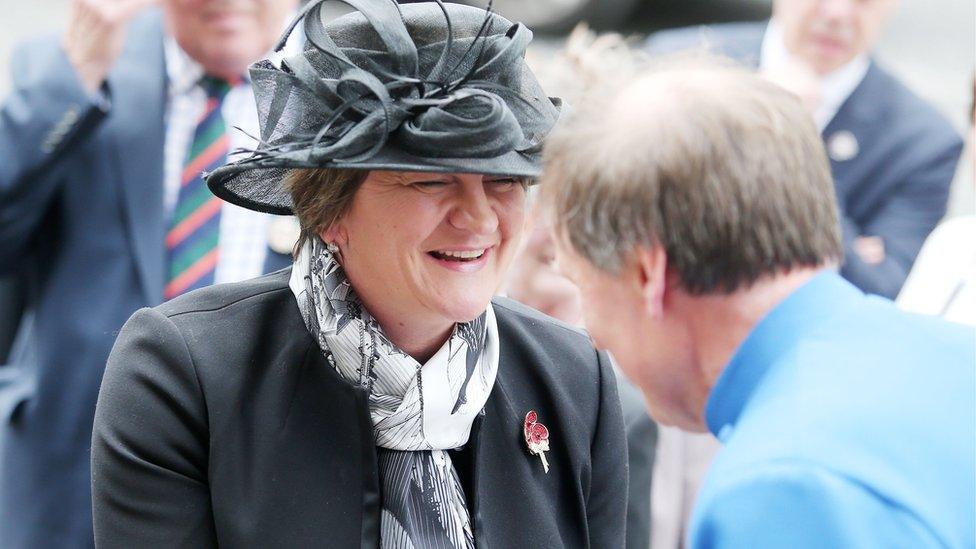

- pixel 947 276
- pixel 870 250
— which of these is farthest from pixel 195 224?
pixel 870 250

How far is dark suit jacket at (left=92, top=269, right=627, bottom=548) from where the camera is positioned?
2.26m

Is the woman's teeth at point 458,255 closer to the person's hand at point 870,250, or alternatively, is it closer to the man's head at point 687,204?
the man's head at point 687,204

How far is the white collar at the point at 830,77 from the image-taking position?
14.2 ft

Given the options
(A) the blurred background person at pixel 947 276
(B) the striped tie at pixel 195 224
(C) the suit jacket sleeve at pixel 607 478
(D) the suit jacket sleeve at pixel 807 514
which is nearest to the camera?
(D) the suit jacket sleeve at pixel 807 514

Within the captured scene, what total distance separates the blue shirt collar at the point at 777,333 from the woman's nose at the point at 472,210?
2.14 feet

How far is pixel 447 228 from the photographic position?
233 centimetres

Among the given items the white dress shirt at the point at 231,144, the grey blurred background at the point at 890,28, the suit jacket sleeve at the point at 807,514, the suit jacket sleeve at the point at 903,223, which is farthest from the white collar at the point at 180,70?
the grey blurred background at the point at 890,28

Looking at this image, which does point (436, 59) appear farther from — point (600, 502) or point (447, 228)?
point (600, 502)

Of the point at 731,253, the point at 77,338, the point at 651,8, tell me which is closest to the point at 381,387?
the point at 731,253

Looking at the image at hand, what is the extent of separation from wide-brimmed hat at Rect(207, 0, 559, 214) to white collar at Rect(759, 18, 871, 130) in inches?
86.8

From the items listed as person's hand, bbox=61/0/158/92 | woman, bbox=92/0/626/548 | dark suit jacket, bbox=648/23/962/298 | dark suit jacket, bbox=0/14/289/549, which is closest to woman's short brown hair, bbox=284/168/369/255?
woman, bbox=92/0/626/548

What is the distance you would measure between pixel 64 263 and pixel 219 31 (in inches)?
30.1

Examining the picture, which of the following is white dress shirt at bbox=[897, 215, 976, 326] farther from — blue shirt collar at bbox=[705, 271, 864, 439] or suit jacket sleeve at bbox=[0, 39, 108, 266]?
suit jacket sleeve at bbox=[0, 39, 108, 266]

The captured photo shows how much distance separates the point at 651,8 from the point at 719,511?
25.6 feet
